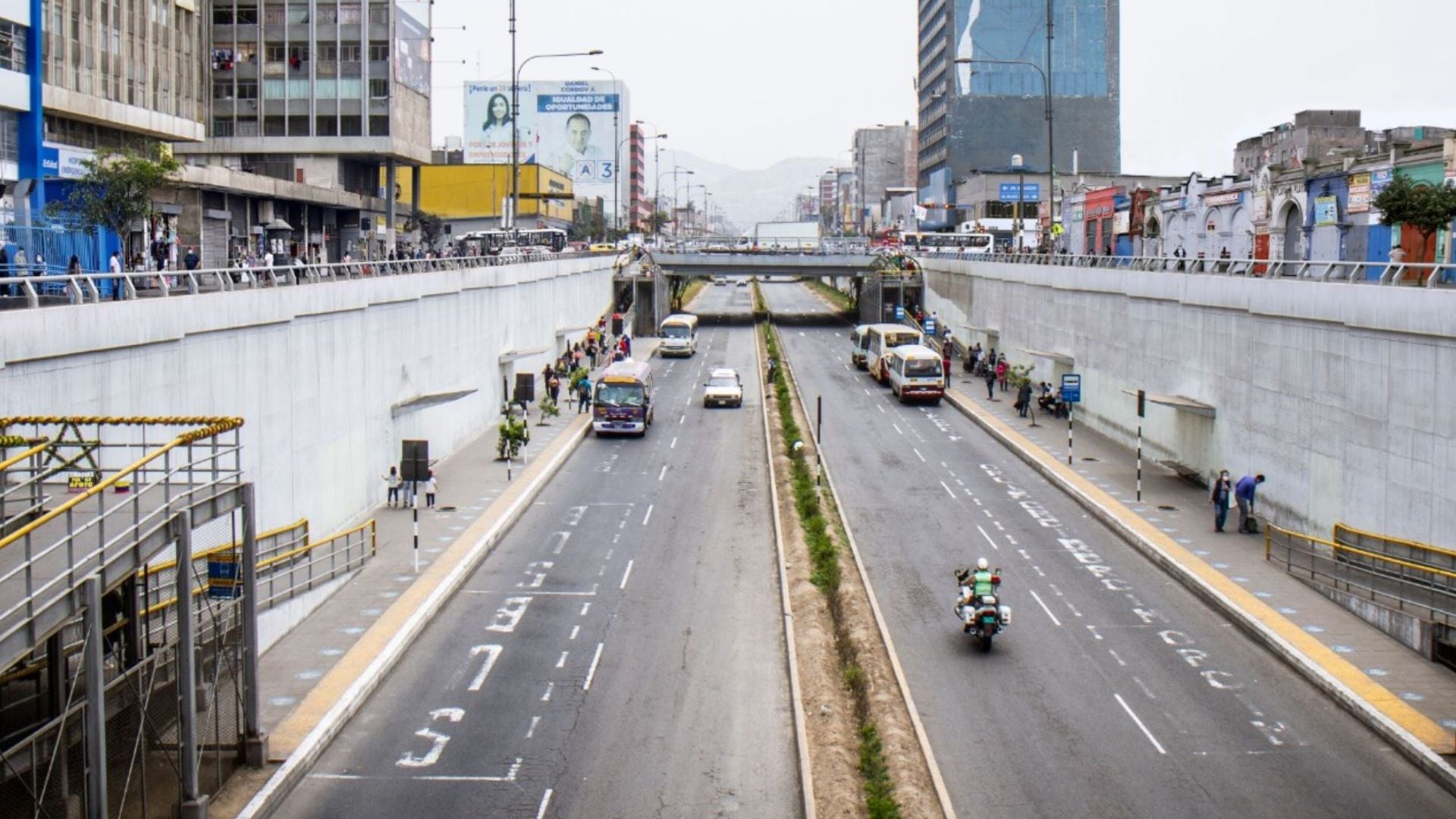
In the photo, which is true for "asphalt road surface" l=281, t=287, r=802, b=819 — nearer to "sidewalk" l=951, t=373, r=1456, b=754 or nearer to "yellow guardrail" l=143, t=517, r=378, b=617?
"yellow guardrail" l=143, t=517, r=378, b=617

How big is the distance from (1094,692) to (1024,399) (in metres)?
32.2

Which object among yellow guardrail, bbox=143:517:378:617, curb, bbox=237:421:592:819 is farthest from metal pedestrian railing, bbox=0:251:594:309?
curb, bbox=237:421:592:819

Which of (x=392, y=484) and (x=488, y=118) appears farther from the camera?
(x=488, y=118)

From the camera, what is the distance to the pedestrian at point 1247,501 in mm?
31453

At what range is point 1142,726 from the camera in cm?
1947

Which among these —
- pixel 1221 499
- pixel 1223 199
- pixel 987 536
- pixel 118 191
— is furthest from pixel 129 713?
pixel 1223 199

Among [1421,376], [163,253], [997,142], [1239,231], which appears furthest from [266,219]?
[997,142]

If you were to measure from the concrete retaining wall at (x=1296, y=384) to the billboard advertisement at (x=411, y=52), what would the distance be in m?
38.3

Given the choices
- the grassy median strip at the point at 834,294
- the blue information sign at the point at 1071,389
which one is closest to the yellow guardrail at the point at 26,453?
the blue information sign at the point at 1071,389

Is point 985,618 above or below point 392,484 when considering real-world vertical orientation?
below

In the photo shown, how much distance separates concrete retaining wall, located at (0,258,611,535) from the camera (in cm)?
1950

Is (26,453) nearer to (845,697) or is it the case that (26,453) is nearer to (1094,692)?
(845,697)

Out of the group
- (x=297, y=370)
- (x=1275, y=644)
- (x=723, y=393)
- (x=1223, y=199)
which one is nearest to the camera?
(x=1275, y=644)

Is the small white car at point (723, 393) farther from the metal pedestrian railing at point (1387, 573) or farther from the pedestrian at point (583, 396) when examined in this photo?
the metal pedestrian railing at point (1387, 573)
